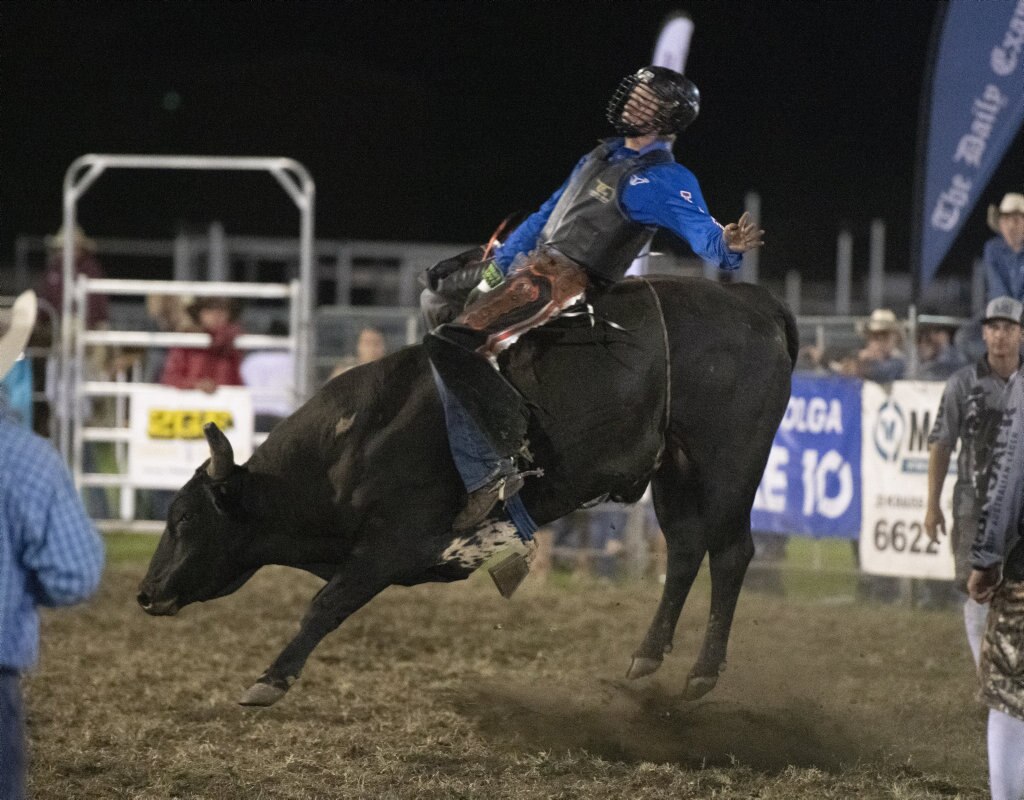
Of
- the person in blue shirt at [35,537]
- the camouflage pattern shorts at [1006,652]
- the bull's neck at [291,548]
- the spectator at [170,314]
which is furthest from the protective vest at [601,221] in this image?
the spectator at [170,314]

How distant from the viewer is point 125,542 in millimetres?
11406

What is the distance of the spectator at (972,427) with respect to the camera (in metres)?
5.82

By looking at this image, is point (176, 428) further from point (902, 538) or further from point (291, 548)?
point (291, 548)

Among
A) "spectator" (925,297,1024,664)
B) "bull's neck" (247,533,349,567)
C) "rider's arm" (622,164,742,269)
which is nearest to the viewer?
"rider's arm" (622,164,742,269)

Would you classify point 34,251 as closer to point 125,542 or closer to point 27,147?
point 27,147

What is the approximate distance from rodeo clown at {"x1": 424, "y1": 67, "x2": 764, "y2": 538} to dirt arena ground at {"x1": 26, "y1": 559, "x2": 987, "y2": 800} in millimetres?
895

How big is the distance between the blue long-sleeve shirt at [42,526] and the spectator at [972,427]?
3.93 meters

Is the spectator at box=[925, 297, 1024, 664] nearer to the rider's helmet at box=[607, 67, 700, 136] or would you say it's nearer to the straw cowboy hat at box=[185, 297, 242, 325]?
the rider's helmet at box=[607, 67, 700, 136]

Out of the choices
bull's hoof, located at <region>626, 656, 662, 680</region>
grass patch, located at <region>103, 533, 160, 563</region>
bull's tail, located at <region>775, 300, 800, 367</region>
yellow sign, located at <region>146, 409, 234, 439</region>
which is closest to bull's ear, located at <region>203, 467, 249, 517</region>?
bull's hoof, located at <region>626, 656, 662, 680</region>

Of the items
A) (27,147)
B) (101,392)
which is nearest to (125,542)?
(101,392)

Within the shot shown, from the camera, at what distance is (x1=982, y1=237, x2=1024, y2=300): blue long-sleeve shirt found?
670 cm

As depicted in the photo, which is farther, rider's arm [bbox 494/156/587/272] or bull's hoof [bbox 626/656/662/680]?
rider's arm [bbox 494/156/587/272]

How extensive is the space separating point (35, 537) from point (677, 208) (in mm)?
2625

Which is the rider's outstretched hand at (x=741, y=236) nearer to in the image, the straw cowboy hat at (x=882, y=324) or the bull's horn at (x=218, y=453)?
the bull's horn at (x=218, y=453)
